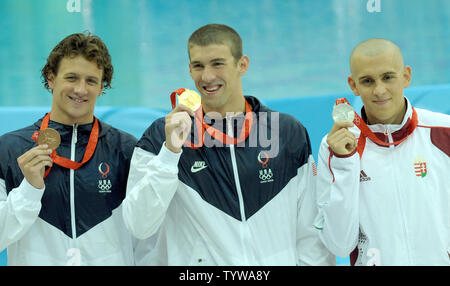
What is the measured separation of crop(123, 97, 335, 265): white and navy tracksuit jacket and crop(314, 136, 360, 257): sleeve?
0.13 metres

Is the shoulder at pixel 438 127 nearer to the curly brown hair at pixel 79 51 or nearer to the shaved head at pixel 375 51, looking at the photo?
the shaved head at pixel 375 51

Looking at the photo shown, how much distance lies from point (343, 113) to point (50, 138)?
175 centimetres

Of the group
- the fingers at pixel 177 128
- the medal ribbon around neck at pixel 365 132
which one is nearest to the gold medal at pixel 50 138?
the fingers at pixel 177 128

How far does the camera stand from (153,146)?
3186mm

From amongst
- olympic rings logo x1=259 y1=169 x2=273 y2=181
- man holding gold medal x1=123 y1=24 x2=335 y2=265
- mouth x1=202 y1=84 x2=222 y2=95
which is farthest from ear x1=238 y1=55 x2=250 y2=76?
olympic rings logo x1=259 y1=169 x2=273 y2=181

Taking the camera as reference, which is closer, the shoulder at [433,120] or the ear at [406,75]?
the shoulder at [433,120]

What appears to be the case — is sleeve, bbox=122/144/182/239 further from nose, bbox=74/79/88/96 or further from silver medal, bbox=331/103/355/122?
silver medal, bbox=331/103/355/122

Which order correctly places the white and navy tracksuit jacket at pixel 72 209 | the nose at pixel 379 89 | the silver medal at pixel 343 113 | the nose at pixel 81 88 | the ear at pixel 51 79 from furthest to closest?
the ear at pixel 51 79 < the nose at pixel 81 88 < the white and navy tracksuit jacket at pixel 72 209 < the nose at pixel 379 89 < the silver medal at pixel 343 113

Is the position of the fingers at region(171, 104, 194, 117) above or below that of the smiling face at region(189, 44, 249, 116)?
below

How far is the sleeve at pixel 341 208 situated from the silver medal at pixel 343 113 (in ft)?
0.68

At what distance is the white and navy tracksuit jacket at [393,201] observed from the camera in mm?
3023

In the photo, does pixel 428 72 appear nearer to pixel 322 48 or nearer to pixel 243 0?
pixel 322 48

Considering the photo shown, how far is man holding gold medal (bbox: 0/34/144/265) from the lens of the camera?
313 cm

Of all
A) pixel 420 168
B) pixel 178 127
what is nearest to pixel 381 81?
pixel 420 168
